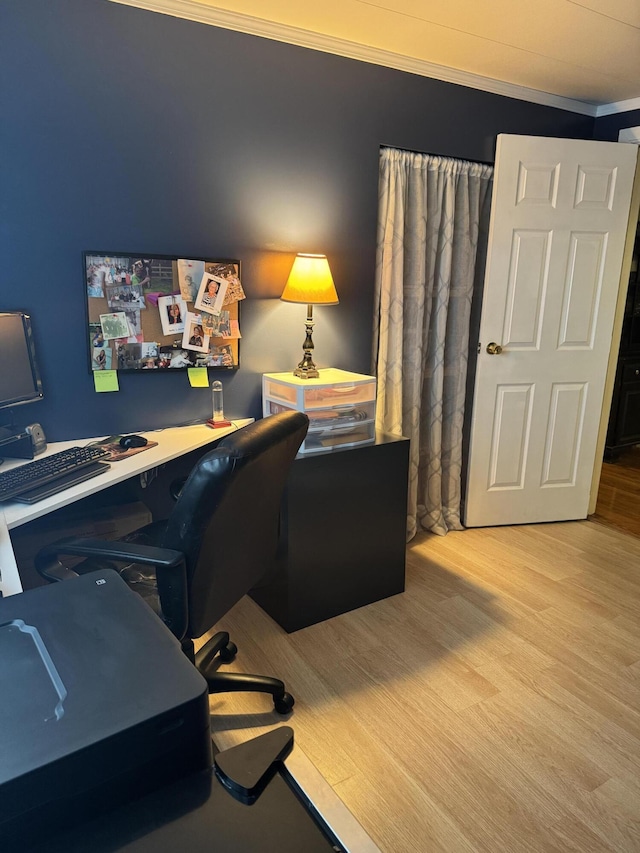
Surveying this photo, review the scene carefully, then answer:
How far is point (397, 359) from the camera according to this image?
290cm

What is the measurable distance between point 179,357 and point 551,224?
207 cm

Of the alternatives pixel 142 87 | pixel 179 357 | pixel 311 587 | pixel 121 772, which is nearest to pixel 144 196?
pixel 142 87

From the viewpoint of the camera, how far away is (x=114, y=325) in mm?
2283

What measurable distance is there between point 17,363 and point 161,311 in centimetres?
60

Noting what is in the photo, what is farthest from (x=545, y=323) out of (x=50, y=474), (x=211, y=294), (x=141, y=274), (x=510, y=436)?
(x=50, y=474)

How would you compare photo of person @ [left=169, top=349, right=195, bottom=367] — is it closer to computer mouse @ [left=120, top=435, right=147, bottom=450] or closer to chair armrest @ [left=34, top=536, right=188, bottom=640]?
computer mouse @ [left=120, top=435, right=147, bottom=450]

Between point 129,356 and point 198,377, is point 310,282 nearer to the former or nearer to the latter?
point 198,377

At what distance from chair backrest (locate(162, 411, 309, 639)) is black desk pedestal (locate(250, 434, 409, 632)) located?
0.51 meters

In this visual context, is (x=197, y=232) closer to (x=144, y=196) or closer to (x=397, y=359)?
(x=144, y=196)

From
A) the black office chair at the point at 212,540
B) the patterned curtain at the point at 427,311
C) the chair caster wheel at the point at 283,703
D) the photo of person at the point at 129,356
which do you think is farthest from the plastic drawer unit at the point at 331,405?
the chair caster wheel at the point at 283,703

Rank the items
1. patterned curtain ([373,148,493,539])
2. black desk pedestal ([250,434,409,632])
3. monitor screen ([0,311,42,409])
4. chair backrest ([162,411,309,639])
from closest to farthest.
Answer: chair backrest ([162,411,309,639]), monitor screen ([0,311,42,409]), black desk pedestal ([250,434,409,632]), patterned curtain ([373,148,493,539])

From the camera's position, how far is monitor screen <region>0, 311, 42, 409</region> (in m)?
1.96

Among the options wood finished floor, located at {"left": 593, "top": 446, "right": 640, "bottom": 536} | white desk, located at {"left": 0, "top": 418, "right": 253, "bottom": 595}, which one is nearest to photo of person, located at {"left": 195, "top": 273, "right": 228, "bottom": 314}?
white desk, located at {"left": 0, "top": 418, "right": 253, "bottom": 595}

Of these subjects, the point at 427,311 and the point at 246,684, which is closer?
the point at 246,684
